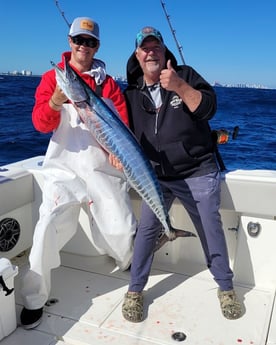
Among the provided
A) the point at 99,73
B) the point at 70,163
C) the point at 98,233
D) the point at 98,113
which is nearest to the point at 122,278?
the point at 98,233

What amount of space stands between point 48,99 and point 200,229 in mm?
1329

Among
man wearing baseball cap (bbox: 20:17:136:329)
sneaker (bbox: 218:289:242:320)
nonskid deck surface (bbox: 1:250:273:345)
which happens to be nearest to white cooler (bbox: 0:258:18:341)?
nonskid deck surface (bbox: 1:250:273:345)

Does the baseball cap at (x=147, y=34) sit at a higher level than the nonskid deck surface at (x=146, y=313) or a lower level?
higher

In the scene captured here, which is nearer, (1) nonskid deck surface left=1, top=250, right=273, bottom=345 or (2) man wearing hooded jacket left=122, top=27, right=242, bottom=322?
(1) nonskid deck surface left=1, top=250, right=273, bottom=345

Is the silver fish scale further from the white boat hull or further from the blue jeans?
the white boat hull

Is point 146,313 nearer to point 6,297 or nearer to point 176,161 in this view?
point 6,297

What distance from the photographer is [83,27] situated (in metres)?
2.49

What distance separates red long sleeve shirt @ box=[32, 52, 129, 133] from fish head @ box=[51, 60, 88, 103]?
0.85ft

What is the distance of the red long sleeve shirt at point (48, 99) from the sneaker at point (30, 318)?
3.75 ft

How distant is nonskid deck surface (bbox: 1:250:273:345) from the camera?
2.25 m

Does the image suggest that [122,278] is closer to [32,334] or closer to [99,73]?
[32,334]

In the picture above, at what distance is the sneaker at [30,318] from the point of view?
2.32 metres

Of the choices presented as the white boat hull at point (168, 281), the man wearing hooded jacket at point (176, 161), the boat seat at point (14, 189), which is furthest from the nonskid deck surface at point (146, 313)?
the boat seat at point (14, 189)

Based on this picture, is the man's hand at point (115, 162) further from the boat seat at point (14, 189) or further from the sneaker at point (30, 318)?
the sneaker at point (30, 318)
